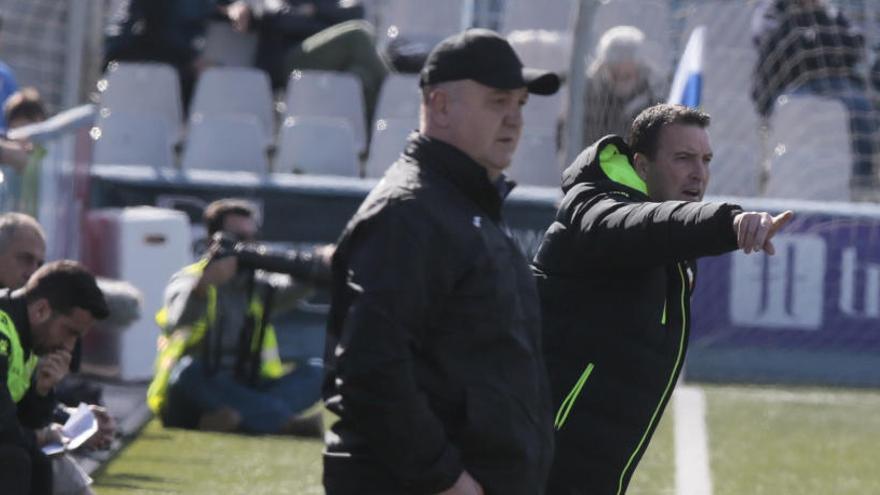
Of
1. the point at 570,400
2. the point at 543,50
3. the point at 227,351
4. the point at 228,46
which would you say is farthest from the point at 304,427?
the point at 228,46

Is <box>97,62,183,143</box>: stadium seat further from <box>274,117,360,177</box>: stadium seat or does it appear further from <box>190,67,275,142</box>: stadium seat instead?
<box>274,117,360,177</box>: stadium seat

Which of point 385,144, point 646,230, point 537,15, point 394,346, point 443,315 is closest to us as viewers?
point 394,346

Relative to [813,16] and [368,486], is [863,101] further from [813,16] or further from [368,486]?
[368,486]

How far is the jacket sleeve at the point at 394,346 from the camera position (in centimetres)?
341

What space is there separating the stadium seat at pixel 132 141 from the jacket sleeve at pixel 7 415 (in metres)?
7.63

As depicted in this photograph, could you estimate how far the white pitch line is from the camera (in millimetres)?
8039

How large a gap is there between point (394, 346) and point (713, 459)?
5.62 m

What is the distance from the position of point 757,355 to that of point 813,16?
2.69 metres

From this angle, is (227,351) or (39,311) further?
(227,351)

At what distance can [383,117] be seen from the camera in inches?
524

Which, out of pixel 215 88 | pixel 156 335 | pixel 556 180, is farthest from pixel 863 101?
pixel 156 335

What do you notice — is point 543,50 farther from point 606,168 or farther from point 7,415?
point 606,168

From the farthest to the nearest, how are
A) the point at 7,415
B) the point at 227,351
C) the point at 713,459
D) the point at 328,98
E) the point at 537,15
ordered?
the point at 537,15 < the point at 328,98 < the point at 227,351 < the point at 713,459 < the point at 7,415

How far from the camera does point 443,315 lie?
3.54 meters
